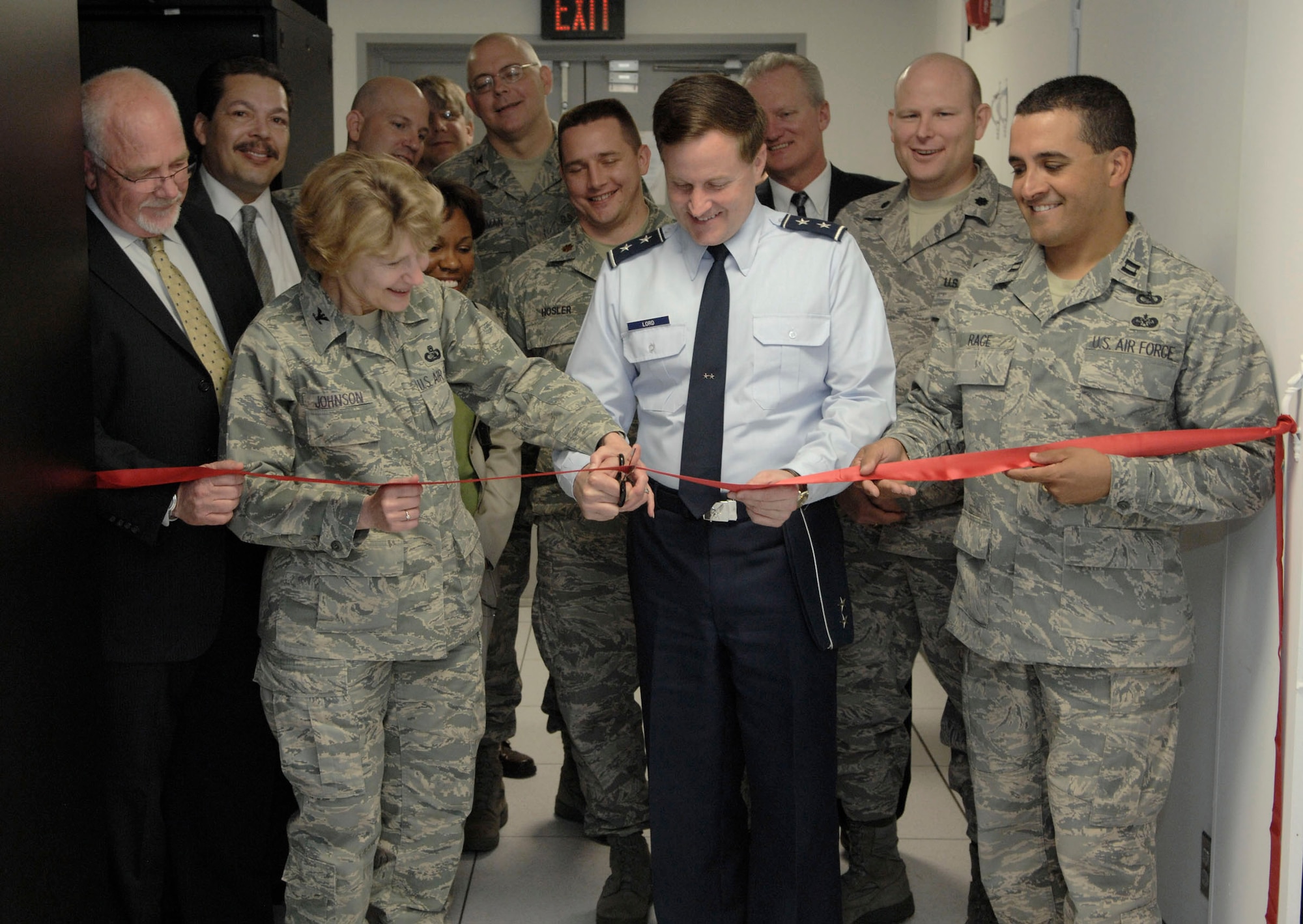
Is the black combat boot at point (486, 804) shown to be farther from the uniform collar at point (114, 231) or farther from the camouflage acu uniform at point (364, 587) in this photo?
the uniform collar at point (114, 231)

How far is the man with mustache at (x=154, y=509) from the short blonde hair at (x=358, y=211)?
1.11 ft

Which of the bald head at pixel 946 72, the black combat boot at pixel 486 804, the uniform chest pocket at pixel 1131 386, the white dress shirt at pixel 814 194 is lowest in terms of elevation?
the black combat boot at pixel 486 804

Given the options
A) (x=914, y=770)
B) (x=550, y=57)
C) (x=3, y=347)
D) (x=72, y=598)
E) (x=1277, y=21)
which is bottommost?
(x=914, y=770)

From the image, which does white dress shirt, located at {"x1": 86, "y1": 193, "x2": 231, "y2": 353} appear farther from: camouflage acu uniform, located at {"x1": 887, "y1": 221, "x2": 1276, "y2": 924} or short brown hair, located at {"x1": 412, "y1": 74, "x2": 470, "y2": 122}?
short brown hair, located at {"x1": 412, "y1": 74, "x2": 470, "y2": 122}

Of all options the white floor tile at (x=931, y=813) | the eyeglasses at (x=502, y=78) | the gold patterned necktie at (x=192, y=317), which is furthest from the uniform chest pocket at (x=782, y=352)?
the eyeglasses at (x=502, y=78)

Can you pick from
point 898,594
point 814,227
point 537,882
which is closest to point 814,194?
point 814,227

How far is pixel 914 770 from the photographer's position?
3.95 meters

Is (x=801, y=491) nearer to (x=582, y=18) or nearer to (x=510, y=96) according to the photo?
(x=510, y=96)

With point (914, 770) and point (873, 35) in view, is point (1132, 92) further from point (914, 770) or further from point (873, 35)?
point (873, 35)

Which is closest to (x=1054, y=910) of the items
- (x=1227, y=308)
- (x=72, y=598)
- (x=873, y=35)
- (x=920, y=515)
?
(x=920, y=515)

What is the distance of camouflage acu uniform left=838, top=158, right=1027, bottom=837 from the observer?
2939mm

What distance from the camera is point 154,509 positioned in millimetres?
2328

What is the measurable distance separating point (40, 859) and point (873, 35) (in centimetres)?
663

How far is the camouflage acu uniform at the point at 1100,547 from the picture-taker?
2223 millimetres
